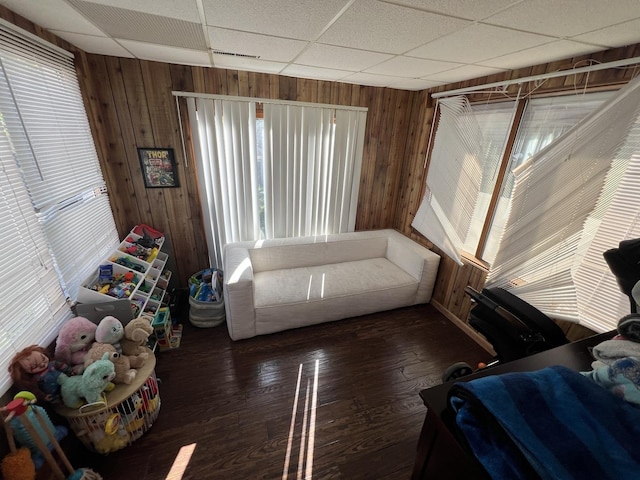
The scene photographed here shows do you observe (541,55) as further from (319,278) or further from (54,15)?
(54,15)

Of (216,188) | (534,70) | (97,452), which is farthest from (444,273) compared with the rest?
(97,452)

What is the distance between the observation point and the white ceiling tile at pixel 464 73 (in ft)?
6.47

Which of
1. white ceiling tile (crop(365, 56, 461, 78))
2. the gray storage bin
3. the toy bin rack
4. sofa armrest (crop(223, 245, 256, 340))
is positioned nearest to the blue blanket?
the toy bin rack

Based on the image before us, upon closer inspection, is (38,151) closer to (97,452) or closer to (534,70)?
(97,452)

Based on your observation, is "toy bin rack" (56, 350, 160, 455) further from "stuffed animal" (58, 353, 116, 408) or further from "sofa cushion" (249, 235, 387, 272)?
"sofa cushion" (249, 235, 387, 272)

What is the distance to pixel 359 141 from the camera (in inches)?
121

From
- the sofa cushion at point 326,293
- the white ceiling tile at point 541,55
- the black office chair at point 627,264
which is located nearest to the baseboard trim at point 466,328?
the sofa cushion at point 326,293

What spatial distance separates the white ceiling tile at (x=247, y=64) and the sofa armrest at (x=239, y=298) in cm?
→ 166

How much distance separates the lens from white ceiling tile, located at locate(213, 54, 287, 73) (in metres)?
2.03

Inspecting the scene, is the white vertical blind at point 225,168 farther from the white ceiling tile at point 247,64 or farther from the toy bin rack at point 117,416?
the toy bin rack at point 117,416

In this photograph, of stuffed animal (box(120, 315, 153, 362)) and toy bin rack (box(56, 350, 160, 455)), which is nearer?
toy bin rack (box(56, 350, 160, 455))

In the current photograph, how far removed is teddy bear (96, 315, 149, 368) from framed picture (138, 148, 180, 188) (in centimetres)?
140

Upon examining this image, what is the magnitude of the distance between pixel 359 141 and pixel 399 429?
9.03 ft

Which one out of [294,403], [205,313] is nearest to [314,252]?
[205,313]
